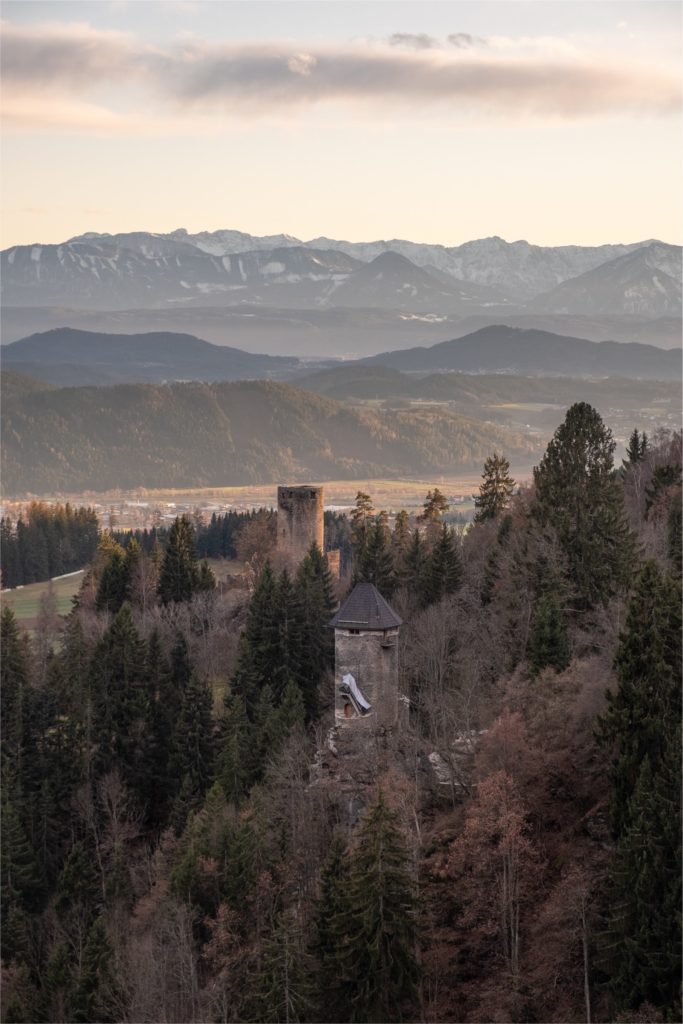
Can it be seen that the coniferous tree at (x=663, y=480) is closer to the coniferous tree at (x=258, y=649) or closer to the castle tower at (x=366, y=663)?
the coniferous tree at (x=258, y=649)

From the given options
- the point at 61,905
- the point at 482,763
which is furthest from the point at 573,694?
the point at 61,905

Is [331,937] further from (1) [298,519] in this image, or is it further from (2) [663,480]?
(1) [298,519]

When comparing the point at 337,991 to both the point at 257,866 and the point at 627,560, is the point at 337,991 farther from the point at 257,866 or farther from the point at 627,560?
the point at 627,560

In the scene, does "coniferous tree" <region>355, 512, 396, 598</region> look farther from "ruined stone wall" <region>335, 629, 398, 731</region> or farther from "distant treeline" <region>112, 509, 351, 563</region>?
"distant treeline" <region>112, 509, 351, 563</region>

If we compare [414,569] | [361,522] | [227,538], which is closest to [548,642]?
[414,569]

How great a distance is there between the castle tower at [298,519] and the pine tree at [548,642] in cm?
3046

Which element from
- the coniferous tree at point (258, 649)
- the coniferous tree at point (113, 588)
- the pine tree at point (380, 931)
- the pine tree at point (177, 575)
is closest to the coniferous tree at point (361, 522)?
the pine tree at point (177, 575)

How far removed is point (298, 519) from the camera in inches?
2916

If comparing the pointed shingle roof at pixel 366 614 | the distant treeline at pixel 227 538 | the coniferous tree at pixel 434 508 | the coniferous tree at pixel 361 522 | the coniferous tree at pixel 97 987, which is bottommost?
the coniferous tree at pixel 97 987

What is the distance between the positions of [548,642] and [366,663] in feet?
19.1

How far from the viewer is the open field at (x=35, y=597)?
318ft

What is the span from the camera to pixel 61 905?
4941 cm

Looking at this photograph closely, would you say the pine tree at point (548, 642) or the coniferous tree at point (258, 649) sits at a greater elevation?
the pine tree at point (548, 642)

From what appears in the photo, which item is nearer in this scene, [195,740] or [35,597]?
[195,740]
